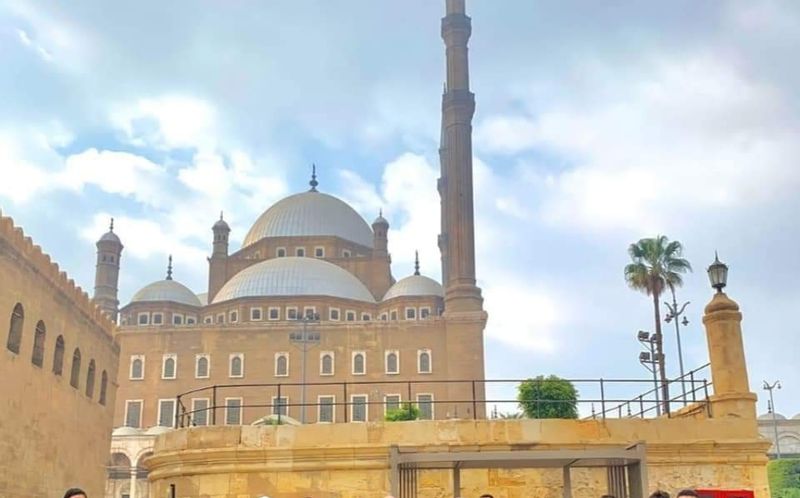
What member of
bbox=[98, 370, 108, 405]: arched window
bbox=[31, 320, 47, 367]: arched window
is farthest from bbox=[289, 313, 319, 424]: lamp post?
bbox=[31, 320, 47, 367]: arched window

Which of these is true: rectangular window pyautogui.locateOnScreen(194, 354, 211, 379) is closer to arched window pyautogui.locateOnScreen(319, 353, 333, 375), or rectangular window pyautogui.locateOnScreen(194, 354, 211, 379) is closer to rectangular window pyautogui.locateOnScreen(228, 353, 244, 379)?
rectangular window pyautogui.locateOnScreen(228, 353, 244, 379)

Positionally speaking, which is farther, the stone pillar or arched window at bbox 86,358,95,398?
arched window at bbox 86,358,95,398

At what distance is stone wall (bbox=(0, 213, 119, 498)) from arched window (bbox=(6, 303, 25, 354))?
113 mm

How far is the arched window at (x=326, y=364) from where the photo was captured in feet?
167

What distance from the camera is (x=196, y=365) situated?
5219 centimetres

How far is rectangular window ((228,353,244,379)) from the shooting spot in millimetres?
51478

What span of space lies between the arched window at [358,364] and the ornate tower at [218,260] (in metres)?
16.0

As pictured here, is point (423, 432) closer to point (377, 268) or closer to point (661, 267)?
point (661, 267)

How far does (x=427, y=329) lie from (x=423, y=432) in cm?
3976

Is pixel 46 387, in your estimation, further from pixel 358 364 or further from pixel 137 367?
pixel 137 367

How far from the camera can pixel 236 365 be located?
51781 mm

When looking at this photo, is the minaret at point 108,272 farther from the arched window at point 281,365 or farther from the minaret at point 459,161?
the minaret at point 459,161

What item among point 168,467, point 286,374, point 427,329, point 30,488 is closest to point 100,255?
point 286,374

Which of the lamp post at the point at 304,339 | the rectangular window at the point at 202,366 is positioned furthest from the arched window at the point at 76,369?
the rectangular window at the point at 202,366
